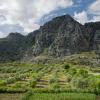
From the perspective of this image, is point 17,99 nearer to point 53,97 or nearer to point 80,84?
point 53,97

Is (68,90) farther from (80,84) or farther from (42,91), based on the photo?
(80,84)

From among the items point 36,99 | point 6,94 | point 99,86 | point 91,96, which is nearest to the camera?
point 36,99

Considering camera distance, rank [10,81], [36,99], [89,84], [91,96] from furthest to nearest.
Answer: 1. [10,81]
2. [89,84]
3. [91,96]
4. [36,99]

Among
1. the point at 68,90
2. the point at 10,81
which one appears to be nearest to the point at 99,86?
the point at 68,90

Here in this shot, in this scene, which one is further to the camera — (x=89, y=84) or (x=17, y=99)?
(x=89, y=84)

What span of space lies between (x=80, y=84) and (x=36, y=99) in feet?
68.9

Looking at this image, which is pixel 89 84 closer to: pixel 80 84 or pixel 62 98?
pixel 80 84

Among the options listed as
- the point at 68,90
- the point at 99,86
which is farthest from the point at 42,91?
the point at 99,86

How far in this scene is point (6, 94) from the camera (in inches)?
1674

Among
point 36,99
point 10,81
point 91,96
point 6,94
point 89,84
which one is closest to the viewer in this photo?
point 36,99

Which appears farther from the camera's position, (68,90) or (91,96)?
(68,90)

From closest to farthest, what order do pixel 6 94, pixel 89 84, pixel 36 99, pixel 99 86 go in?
pixel 36 99, pixel 6 94, pixel 99 86, pixel 89 84

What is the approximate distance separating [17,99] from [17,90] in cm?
708

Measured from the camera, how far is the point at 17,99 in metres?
37.0
